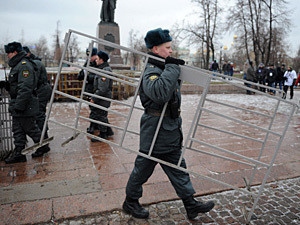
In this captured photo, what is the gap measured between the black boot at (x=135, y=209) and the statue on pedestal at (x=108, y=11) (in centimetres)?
1288

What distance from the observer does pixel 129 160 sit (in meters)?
3.97

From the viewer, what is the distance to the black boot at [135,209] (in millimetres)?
2486

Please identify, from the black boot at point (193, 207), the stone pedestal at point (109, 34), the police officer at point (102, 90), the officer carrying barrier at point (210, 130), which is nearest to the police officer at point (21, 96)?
the officer carrying barrier at point (210, 130)

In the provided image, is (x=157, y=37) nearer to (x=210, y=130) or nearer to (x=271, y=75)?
(x=210, y=130)

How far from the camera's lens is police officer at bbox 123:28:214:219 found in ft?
6.73

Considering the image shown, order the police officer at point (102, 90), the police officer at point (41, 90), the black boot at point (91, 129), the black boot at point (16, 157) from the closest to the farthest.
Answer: the black boot at point (16, 157) < the police officer at point (41, 90) < the police officer at point (102, 90) < the black boot at point (91, 129)

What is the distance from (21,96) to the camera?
3533mm

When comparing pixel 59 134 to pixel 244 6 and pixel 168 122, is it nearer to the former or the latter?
pixel 168 122

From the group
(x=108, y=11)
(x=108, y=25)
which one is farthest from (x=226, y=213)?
(x=108, y=11)

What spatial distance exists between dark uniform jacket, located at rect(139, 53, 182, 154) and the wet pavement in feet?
2.71

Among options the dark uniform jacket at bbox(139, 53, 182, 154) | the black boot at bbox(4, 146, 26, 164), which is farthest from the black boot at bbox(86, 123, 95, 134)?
the dark uniform jacket at bbox(139, 53, 182, 154)

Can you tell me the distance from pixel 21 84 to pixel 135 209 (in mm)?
2437

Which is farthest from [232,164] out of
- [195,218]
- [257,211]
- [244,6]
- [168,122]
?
[244,6]

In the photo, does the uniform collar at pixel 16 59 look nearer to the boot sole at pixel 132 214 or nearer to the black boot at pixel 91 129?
the black boot at pixel 91 129
